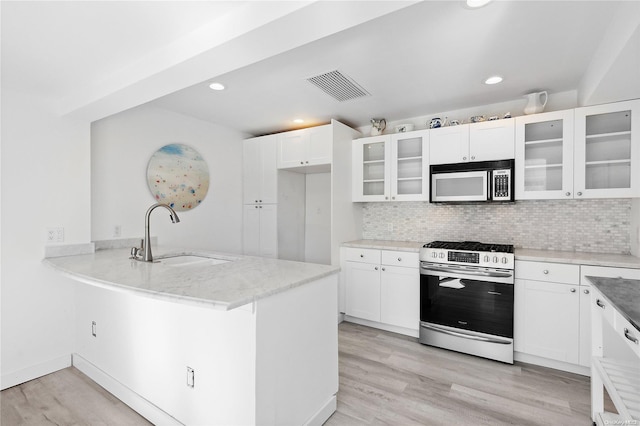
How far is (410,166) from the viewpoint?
334 cm

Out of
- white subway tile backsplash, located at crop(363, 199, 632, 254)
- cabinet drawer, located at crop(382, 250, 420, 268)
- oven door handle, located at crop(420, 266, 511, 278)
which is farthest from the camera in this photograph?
cabinet drawer, located at crop(382, 250, 420, 268)

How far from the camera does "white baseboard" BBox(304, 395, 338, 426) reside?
1714 millimetres

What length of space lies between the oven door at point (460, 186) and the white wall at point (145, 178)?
249 cm

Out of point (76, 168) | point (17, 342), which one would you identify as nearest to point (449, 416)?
point (17, 342)

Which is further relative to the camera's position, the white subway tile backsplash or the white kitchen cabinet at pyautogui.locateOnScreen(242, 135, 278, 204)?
the white kitchen cabinet at pyautogui.locateOnScreen(242, 135, 278, 204)

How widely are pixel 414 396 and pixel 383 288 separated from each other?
3.94ft

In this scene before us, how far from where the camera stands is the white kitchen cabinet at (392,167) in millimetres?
3254

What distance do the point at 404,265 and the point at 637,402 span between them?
1.85m

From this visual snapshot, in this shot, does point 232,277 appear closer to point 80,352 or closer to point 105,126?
point 80,352

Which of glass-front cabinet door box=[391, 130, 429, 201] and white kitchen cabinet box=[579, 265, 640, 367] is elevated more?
glass-front cabinet door box=[391, 130, 429, 201]

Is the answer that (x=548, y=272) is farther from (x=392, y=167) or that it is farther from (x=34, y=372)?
Answer: (x=34, y=372)

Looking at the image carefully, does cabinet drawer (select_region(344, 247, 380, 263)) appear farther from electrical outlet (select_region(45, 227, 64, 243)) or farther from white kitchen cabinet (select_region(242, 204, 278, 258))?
electrical outlet (select_region(45, 227, 64, 243))

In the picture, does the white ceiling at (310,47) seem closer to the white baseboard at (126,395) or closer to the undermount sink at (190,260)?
the undermount sink at (190,260)

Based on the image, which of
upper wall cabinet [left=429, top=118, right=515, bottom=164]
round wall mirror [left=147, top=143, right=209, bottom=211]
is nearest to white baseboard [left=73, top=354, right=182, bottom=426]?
round wall mirror [left=147, top=143, right=209, bottom=211]
